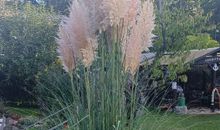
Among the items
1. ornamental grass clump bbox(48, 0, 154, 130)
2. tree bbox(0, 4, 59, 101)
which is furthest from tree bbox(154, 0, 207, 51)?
ornamental grass clump bbox(48, 0, 154, 130)

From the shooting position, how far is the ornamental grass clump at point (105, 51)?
350 centimetres

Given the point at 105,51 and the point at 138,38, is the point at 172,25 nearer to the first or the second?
the point at 105,51

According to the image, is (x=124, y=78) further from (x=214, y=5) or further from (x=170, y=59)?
(x=214, y=5)

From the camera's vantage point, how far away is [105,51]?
3.75 m

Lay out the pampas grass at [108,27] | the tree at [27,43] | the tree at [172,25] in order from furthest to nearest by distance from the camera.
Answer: the tree at [27,43] → the tree at [172,25] → the pampas grass at [108,27]

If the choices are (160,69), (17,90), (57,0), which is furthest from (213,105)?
(57,0)

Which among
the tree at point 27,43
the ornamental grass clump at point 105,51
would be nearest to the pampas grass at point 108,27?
the ornamental grass clump at point 105,51

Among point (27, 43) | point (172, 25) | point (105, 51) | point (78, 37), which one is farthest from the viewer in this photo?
point (27, 43)

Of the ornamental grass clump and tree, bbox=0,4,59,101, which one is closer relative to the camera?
the ornamental grass clump

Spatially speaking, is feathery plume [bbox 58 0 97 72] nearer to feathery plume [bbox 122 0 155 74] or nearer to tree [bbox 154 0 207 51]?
feathery plume [bbox 122 0 155 74]

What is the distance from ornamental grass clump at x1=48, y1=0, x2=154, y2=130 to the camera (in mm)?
3500

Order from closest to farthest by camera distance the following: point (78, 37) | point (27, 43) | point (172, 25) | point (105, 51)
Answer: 1. point (78, 37)
2. point (105, 51)
3. point (172, 25)
4. point (27, 43)

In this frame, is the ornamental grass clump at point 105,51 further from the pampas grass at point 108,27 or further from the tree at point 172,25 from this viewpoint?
the tree at point 172,25

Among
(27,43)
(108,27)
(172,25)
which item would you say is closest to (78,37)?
(108,27)
